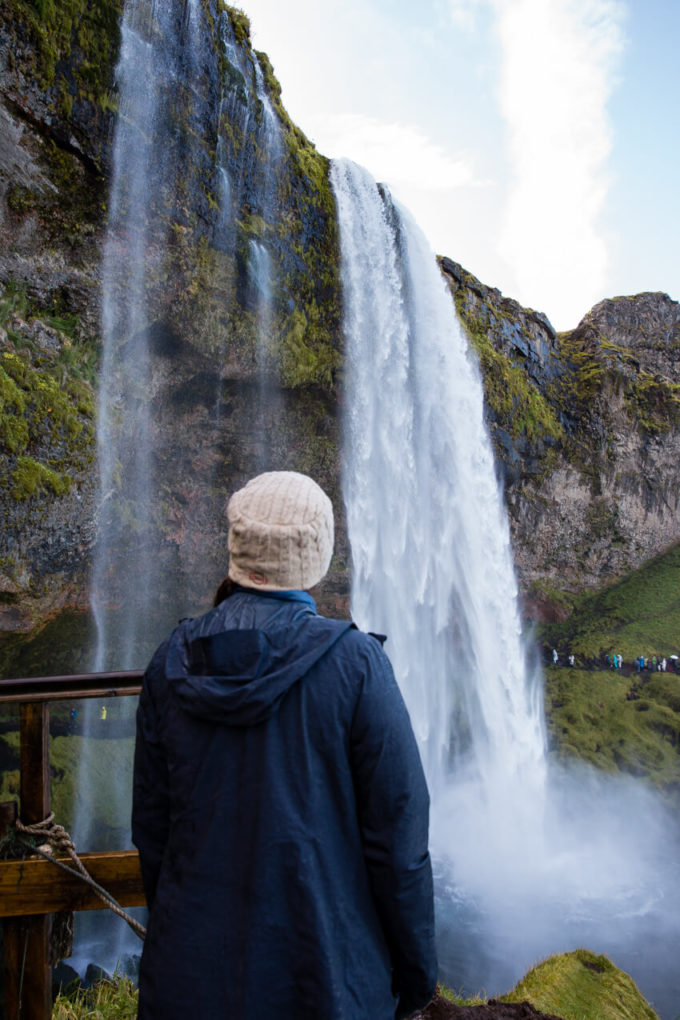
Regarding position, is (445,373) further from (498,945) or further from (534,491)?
(498,945)

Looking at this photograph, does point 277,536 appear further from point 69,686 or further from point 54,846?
point 54,846

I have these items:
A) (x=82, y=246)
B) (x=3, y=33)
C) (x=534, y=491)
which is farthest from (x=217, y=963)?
(x=534, y=491)

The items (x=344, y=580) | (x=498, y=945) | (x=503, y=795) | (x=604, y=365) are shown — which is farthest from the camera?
(x=604, y=365)

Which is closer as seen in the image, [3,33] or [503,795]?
[3,33]

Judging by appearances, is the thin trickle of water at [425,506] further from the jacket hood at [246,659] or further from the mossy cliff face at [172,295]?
the jacket hood at [246,659]

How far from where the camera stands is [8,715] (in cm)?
1144

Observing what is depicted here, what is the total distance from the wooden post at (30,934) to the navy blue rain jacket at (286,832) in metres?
0.98

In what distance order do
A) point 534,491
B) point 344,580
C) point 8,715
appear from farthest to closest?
point 534,491 < point 344,580 < point 8,715

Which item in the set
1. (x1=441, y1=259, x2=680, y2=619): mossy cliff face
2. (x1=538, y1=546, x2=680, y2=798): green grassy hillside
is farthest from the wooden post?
(x1=538, y1=546, x2=680, y2=798): green grassy hillside

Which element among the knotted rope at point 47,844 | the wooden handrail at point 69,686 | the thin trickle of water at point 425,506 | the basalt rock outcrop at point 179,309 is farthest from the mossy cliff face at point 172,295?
the knotted rope at point 47,844

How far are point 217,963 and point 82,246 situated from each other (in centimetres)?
1074

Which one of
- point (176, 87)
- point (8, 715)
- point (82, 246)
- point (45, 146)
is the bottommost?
point (8, 715)

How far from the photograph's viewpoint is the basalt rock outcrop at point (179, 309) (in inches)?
354

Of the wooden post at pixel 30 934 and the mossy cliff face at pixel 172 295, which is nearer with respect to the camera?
the wooden post at pixel 30 934
